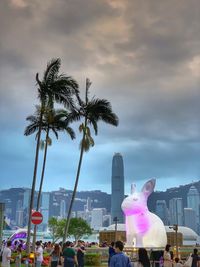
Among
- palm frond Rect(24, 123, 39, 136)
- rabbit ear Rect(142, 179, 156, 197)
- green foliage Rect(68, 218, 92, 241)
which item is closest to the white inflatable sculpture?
rabbit ear Rect(142, 179, 156, 197)

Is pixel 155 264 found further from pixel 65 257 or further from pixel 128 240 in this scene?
pixel 128 240

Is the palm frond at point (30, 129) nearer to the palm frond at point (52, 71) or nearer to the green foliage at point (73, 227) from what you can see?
the palm frond at point (52, 71)

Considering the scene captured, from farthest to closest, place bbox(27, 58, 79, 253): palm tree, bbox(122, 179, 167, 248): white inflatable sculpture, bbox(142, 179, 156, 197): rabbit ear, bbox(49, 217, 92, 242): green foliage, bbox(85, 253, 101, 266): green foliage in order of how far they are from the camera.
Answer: bbox(49, 217, 92, 242): green foliage < bbox(142, 179, 156, 197): rabbit ear < bbox(122, 179, 167, 248): white inflatable sculpture < bbox(85, 253, 101, 266): green foliage < bbox(27, 58, 79, 253): palm tree

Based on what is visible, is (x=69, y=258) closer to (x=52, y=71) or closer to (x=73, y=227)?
(x=52, y=71)

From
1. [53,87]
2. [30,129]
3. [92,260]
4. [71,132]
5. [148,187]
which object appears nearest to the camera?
[53,87]

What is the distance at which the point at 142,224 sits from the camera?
116 ft

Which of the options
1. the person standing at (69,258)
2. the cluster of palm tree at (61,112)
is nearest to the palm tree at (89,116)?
the cluster of palm tree at (61,112)

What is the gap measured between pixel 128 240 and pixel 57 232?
53146mm

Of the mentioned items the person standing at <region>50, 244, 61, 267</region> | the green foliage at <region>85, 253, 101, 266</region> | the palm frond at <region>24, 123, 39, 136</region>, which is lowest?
the green foliage at <region>85, 253, 101, 266</region>

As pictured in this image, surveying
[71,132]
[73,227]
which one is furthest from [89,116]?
[73,227]

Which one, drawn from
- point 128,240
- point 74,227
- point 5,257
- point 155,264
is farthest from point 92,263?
point 74,227

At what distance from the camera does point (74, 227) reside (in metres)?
87.1

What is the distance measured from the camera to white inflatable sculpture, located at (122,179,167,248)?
115ft

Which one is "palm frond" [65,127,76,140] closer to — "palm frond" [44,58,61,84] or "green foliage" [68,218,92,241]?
"palm frond" [44,58,61,84]
